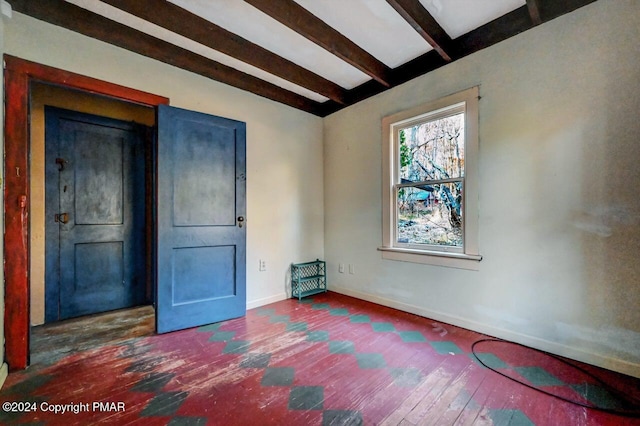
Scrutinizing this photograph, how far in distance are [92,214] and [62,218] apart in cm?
25

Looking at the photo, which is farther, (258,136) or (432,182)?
(258,136)

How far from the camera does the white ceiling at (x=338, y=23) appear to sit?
210cm

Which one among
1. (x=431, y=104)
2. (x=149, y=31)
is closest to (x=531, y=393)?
(x=431, y=104)

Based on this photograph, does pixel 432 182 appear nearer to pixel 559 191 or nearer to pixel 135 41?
pixel 559 191

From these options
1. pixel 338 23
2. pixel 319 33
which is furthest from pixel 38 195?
pixel 338 23

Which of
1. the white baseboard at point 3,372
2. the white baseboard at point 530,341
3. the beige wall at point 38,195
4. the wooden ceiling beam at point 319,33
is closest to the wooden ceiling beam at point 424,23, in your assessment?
the wooden ceiling beam at point 319,33

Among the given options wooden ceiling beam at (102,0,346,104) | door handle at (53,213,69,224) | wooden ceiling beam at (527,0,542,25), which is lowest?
door handle at (53,213,69,224)

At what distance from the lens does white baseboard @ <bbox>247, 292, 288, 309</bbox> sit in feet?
10.5

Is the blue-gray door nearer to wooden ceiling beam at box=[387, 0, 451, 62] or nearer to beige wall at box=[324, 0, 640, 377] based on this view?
wooden ceiling beam at box=[387, 0, 451, 62]

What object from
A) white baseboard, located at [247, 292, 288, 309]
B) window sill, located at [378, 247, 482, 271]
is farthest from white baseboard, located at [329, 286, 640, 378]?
white baseboard, located at [247, 292, 288, 309]

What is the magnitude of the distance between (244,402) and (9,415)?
124cm

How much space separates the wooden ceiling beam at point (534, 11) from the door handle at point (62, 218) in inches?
178

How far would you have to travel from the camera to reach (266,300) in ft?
11.0

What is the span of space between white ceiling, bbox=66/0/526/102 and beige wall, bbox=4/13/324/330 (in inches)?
12.0
